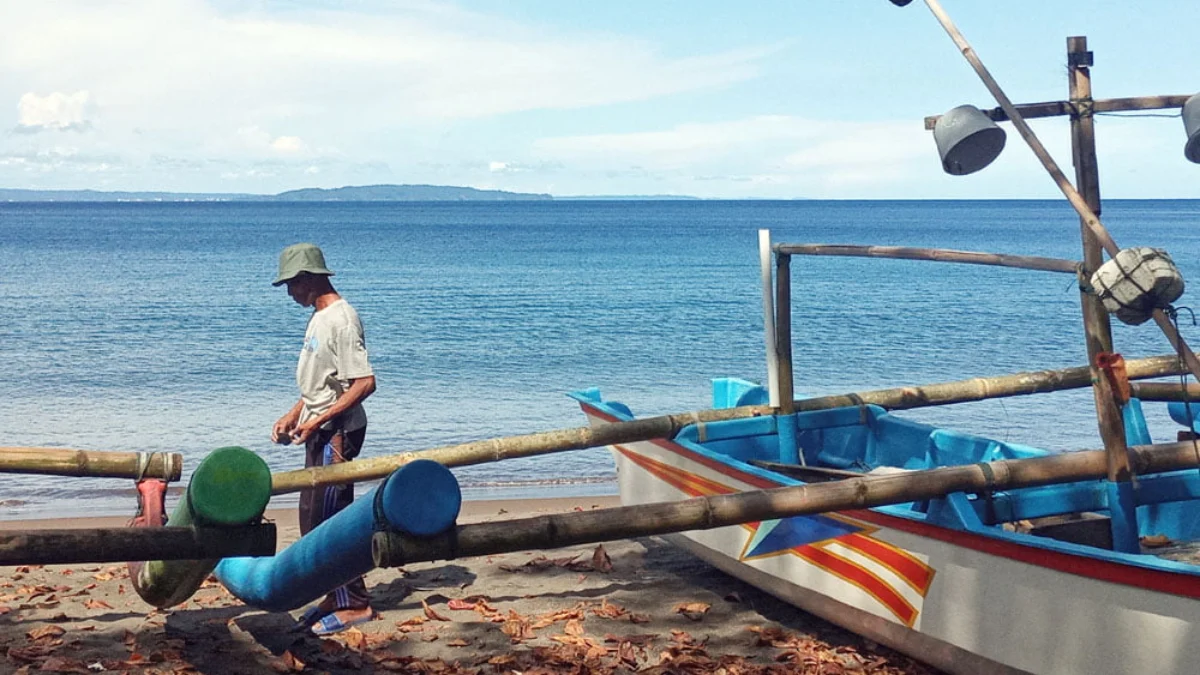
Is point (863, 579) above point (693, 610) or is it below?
above

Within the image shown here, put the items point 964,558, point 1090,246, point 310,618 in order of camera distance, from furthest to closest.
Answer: point 310,618
point 1090,246
point 964,558

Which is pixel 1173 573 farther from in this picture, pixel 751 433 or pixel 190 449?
pixel 190 449

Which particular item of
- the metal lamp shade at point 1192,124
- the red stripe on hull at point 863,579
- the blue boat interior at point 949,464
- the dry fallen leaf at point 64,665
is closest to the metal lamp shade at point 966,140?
the metal lamp shade at point 1192,124

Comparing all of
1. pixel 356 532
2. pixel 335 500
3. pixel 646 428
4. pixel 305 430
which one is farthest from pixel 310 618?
pixel 646 428

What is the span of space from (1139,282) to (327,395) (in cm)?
432

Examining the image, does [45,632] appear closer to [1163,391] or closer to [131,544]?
[131,544]

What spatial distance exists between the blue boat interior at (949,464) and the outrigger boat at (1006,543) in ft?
0.04

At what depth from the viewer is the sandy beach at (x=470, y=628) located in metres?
6.43

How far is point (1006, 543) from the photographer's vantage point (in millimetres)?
5621

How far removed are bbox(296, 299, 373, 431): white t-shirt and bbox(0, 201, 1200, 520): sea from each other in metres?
6.48

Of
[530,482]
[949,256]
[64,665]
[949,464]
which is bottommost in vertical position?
[530,482]

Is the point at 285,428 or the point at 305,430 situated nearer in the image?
the point at 305,430

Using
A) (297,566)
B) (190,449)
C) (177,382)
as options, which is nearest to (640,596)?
(297,566)

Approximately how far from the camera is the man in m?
6.67
